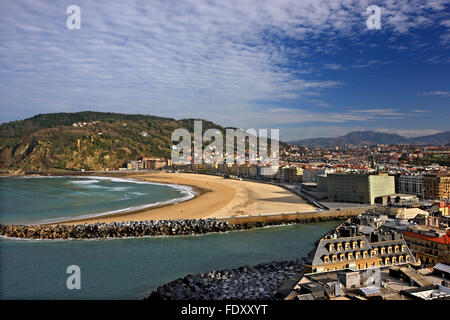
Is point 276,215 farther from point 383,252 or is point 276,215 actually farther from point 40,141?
point 40,141

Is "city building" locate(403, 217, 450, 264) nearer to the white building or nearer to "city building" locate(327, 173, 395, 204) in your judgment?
"city building" locate(327, 173, 395, 204)

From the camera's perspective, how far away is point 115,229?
20.2 metres

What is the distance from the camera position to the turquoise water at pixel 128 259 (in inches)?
484

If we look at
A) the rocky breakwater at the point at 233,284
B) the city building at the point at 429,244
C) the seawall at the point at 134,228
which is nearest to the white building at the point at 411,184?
the seawall at the point at 134,228

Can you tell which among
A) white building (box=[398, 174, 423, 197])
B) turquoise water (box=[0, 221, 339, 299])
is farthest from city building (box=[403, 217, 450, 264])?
white building (box=[398, 174, 423, 197])

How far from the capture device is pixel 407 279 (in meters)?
8.39

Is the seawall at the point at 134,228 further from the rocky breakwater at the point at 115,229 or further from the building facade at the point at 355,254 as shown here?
the building facade at the point at 355,254

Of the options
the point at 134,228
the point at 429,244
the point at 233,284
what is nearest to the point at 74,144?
the point at 134,228

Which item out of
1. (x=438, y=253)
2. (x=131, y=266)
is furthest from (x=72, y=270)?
(x=438, y=253)

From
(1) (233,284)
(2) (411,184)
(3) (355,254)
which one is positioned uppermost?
(2) (411,184)

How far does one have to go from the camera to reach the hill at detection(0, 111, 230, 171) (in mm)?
82500

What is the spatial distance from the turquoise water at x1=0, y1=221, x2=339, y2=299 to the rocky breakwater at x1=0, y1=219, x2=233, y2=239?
0.77 m

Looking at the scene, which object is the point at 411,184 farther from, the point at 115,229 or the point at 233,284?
the point at 233,284

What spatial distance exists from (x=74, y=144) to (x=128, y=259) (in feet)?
262
